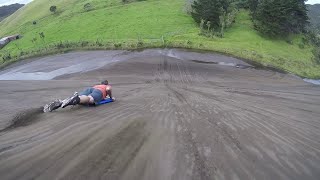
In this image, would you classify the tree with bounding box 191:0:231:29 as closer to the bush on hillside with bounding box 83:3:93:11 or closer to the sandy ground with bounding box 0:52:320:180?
the bush on hillside with bounding box 83:3:93:11

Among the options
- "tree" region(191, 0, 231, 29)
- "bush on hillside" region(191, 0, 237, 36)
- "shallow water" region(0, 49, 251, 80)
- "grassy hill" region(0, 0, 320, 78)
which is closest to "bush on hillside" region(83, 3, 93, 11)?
"grassy hill" region(0, 0, 320, 78)

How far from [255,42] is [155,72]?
24213 millimetres

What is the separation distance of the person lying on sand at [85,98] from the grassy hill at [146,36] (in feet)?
86.2

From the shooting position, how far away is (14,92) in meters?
17.6

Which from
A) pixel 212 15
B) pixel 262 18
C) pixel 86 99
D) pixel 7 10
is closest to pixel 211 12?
pixel 212 15

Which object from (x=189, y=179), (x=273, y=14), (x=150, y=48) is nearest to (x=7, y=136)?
(x=189, y=179)

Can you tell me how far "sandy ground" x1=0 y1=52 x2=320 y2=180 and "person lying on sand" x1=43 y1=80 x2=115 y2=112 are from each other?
0.31 metres

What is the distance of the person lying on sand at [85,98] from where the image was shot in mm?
12898

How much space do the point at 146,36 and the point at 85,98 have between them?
34837mm

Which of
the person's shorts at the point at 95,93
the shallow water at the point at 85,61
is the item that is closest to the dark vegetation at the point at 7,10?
the shallow water at the point at 85,61

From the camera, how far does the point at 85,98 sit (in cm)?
1345

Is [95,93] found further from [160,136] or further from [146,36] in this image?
[146,36]

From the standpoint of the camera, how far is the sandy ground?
835 centimetres

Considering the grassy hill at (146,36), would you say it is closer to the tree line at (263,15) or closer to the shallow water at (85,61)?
the tree line at (263,15)
